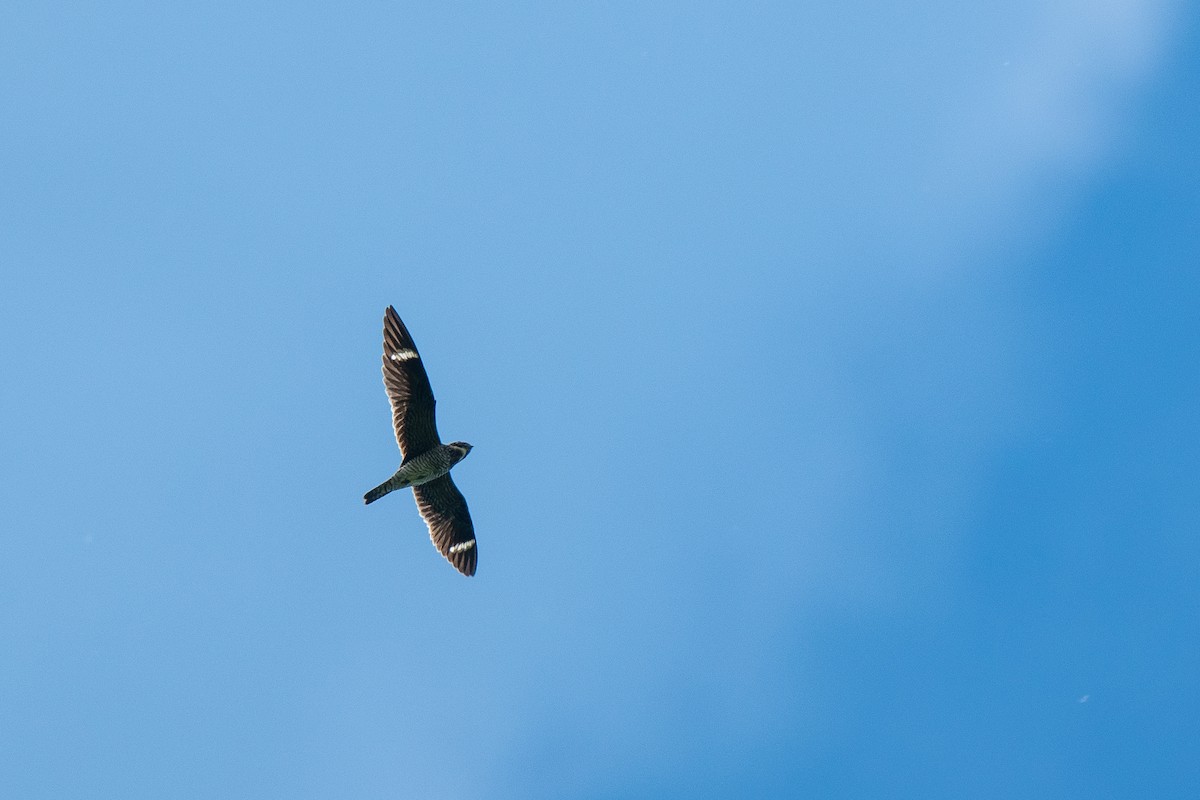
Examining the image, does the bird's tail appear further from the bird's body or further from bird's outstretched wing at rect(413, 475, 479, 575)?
bird's outstretched wing at rect(413, 475, 479, 575)

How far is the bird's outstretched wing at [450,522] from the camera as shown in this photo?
63.9 ft

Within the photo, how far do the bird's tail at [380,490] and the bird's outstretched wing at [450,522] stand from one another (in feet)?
4.20

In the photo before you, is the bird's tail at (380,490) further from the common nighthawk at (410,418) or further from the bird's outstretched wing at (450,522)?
the bird's outstretched wing at (450,522)

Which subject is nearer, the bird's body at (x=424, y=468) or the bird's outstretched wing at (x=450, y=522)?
the bird's body at (x=424, y=468)

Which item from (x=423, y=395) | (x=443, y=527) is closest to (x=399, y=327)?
(x=423, y=395)

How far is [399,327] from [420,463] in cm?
178

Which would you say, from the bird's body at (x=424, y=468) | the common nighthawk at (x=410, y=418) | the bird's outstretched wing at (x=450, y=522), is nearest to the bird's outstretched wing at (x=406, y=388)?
the common nighthawk at (x=410, y=418)

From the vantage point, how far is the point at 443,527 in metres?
19.8

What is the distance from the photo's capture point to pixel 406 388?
1800cm

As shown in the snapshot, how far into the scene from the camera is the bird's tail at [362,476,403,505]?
1794cm

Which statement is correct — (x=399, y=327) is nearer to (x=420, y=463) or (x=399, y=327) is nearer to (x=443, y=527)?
(x=420, y=463)

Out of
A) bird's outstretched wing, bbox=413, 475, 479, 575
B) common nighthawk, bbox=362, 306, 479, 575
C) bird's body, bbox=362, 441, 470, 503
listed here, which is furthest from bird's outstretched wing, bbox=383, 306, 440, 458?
bird's outstretched wing, bbox=413, 475, 479, 575

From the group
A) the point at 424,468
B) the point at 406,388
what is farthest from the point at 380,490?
the point at 406,388

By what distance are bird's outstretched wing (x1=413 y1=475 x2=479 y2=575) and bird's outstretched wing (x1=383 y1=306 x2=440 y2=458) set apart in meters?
1.45
